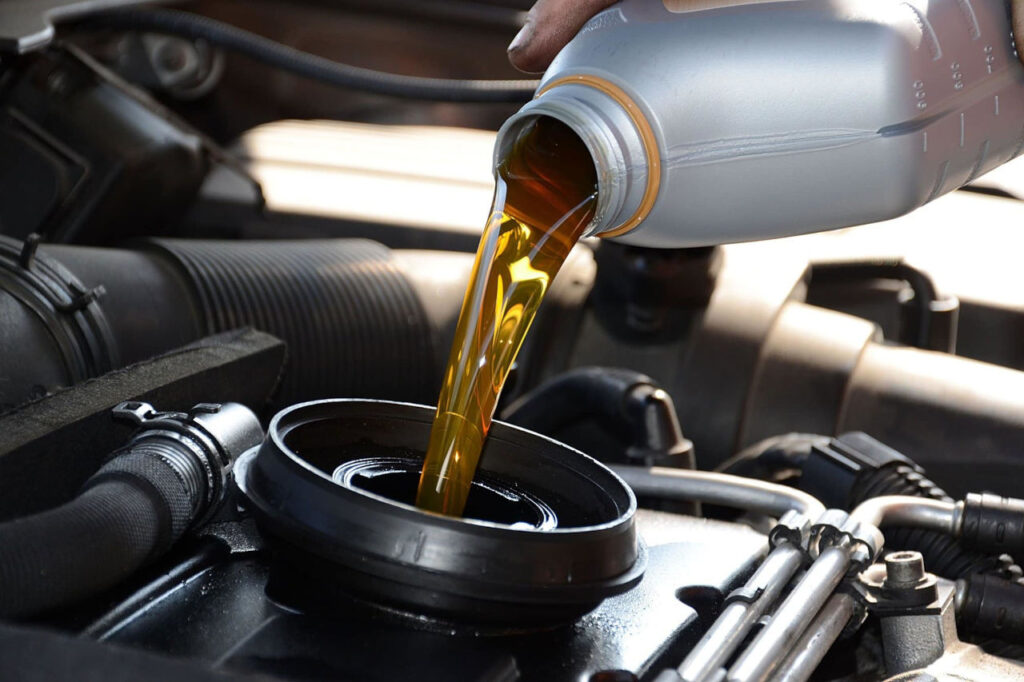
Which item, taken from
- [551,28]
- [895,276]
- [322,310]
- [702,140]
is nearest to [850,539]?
[702,140]

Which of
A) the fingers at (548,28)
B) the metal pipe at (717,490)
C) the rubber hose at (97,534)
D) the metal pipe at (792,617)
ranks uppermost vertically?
the fingers at (548,28)

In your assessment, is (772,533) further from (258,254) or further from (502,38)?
(502,38)

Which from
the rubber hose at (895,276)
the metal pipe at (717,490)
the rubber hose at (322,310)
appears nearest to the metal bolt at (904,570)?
the metal pipe at (717,490)

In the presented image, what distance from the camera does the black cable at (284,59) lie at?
177cm

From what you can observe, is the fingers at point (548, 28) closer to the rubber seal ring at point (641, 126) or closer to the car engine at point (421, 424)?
the rubber seal ring at point (641, 126)

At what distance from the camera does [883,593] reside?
908 mm

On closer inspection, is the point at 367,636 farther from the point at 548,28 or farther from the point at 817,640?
the point at 548,28

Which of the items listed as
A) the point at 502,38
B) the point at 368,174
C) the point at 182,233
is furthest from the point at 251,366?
the point at 502,38

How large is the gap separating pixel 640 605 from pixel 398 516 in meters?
0.22

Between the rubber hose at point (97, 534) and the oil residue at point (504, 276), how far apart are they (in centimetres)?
17

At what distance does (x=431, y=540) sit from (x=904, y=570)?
15.1 inches

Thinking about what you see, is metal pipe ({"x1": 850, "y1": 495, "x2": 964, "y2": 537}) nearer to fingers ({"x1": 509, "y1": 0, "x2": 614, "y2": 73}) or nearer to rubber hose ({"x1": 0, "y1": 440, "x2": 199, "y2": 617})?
fingers ({"x1": 509, "y1": 0, "x2": 614, "y2": 73})

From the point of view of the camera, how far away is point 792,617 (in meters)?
0.79

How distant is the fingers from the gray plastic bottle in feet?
0.07
